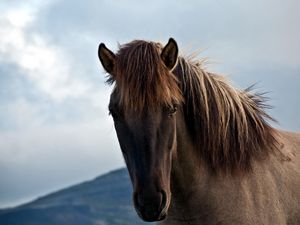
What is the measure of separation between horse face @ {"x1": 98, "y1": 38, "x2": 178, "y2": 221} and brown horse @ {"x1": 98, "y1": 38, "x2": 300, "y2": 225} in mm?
11

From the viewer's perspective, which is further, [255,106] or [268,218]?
[255,106]

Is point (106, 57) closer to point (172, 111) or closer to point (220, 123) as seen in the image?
point (172, 111)

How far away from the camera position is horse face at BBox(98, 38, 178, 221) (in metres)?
7.12

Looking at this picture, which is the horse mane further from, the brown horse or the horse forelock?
the horse forelock

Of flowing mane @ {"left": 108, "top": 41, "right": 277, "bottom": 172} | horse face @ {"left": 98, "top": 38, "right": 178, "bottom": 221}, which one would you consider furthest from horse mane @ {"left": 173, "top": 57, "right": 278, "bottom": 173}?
horse face @ {"left": 98, "top": 38, "right": 178, "bottom": 221}

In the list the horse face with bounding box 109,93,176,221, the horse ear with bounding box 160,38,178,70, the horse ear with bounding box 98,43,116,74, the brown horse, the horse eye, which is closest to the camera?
the horse face with bounding box 109,93,176,221

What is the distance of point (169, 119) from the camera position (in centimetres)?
757

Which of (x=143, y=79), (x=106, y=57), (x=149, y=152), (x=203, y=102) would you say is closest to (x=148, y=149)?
(x=149, y=152)

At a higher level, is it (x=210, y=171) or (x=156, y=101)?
(x=156, y=101)

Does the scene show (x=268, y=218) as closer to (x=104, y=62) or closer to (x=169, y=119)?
(x=169, y=119)

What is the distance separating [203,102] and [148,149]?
1202mm

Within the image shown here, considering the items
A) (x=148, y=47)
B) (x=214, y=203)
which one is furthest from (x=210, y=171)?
(x=148, y=47)

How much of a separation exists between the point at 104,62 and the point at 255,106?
216 centimetres

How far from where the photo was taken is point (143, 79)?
7.68 meters
